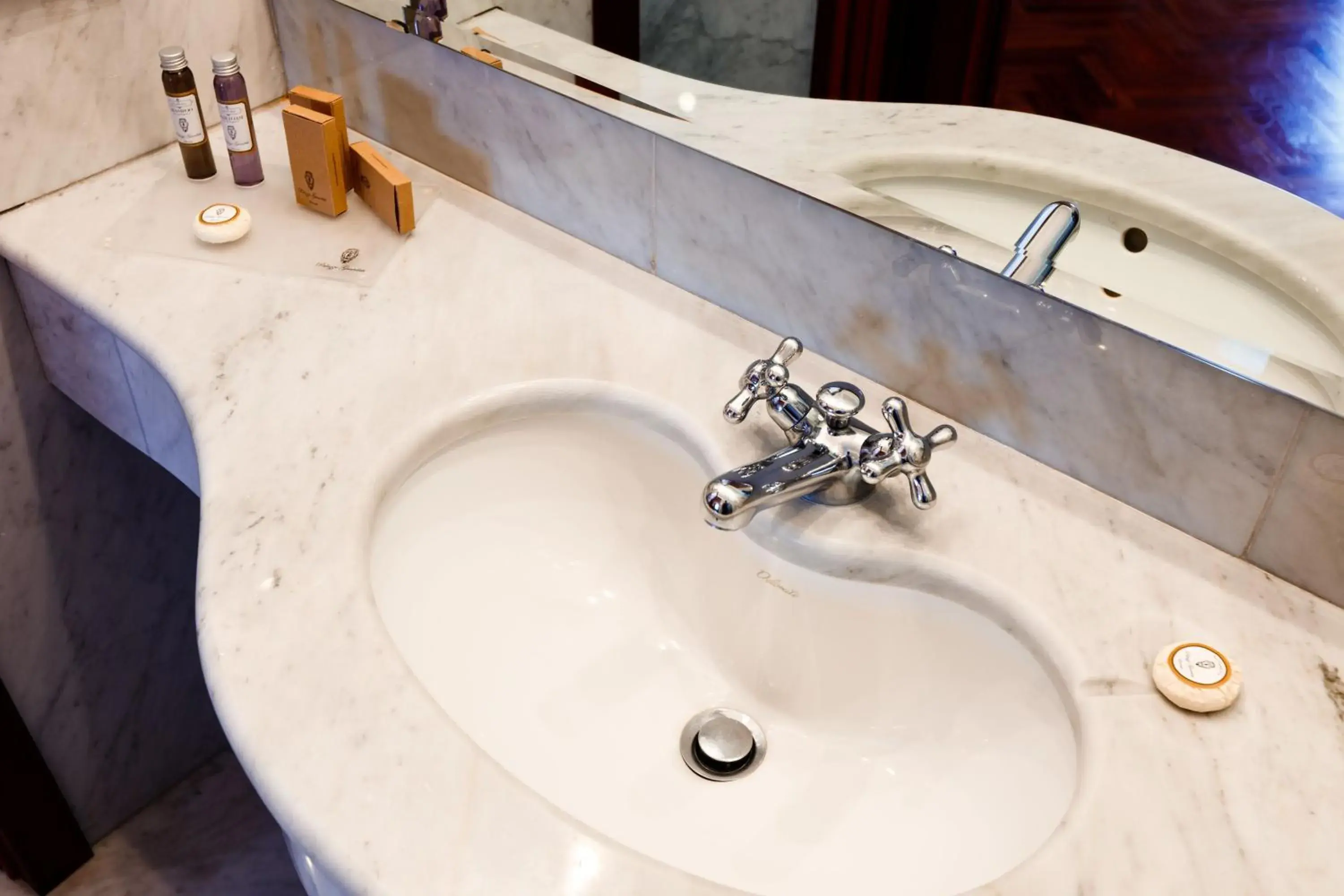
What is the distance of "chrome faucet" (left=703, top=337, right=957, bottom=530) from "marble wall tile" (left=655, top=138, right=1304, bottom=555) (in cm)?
7

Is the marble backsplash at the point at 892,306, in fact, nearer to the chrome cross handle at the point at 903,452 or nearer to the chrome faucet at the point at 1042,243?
the chrome faucet at the point at 1042,243

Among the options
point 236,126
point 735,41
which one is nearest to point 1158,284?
point 735,41

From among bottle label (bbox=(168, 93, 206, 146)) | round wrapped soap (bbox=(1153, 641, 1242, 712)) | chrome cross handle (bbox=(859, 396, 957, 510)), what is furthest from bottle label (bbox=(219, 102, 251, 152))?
round wrapped soap (bbox=(1153, 641, 1242, 712))

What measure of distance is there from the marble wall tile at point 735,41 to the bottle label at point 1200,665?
553 mm

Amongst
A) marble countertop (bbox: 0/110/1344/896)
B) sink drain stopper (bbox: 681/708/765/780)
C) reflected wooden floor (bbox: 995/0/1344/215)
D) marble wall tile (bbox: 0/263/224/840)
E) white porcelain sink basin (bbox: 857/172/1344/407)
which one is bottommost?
marble wall tile (bbox: 0/263/224/840)

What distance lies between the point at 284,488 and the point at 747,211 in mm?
480

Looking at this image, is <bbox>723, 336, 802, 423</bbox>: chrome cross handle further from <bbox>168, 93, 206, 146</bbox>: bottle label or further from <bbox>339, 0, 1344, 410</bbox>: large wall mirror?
<bbox>168, 93, 206, 146</bbox>: bottle label

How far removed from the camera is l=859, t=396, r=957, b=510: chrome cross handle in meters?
0.89

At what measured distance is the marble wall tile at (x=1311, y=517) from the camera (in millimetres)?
831

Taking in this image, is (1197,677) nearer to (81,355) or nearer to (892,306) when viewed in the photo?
(892,306)

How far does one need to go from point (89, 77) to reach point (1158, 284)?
1078mm

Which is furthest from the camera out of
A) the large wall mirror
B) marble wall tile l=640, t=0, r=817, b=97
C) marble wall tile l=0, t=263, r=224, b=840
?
marble wall tile l=0, t=263, r=224, b=840

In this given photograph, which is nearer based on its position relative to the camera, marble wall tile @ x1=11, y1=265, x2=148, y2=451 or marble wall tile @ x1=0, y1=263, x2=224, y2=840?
marble wall tile @ x1=11, y1=265, x2=148, y2=451

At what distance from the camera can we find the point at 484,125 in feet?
4.16
